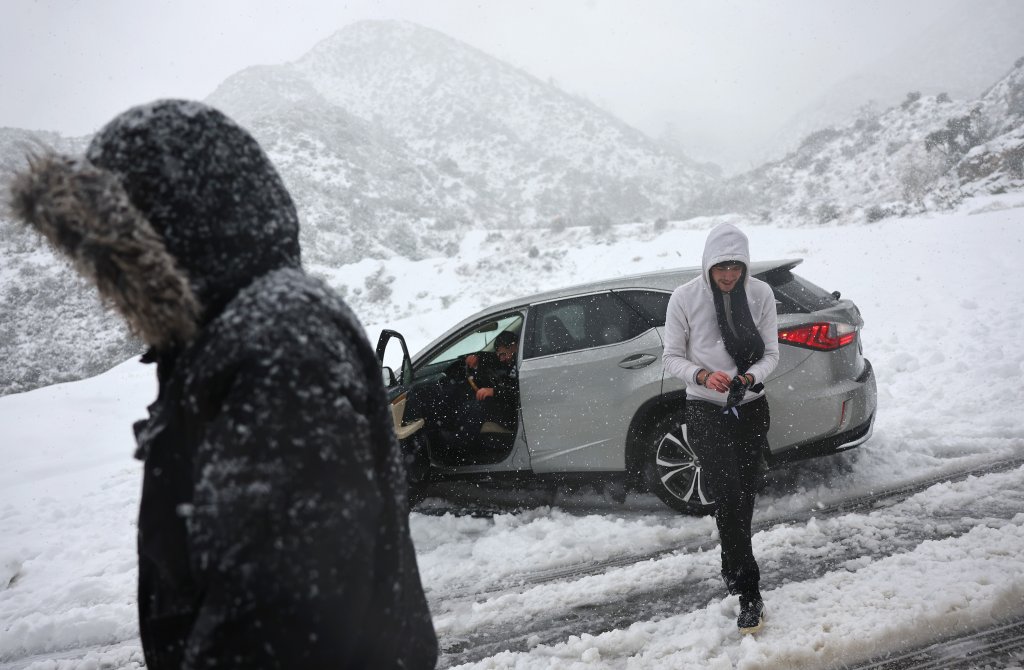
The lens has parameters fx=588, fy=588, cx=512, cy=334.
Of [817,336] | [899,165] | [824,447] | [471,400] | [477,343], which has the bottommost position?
[824,447]

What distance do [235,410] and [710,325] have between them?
2468 millimetres

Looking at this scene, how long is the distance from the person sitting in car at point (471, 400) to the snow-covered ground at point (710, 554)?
748 millimetres

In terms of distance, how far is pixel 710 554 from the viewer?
142 inches

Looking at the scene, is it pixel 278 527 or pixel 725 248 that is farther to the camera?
pixel 725 248

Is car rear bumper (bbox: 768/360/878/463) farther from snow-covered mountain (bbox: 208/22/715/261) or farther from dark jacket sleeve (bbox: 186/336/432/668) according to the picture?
snow-covered mountain (bbox: 208/22/715/261)

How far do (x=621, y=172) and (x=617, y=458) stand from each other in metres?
54.0

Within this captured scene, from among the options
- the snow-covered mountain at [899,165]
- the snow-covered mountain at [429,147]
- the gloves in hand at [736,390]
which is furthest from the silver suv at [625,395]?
the snow-covered mountain at [429,147]

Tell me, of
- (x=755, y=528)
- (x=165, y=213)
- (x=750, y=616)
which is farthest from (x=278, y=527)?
(x=755, y=528)

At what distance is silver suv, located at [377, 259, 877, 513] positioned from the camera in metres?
3.87

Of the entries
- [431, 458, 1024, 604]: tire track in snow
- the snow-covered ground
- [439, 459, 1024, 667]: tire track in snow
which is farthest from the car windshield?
[439, 459, 1024, 667]: tire track in snow

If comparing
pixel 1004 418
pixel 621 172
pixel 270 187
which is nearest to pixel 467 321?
pixel 270 187

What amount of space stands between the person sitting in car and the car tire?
3.74 ft

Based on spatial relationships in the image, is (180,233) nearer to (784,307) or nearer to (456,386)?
(784,307)

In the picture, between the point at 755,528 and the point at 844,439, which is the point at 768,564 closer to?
the point at 755,528
